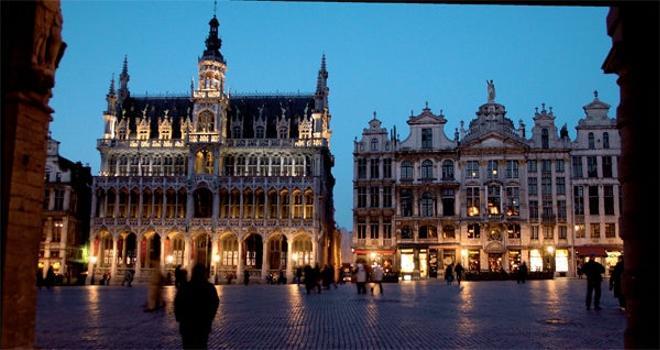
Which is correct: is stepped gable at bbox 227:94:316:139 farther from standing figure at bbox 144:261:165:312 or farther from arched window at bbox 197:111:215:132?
standing figure at bbox 144:261:165:312

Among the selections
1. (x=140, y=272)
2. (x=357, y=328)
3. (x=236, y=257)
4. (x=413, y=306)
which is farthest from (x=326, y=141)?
(x=357, y=328)

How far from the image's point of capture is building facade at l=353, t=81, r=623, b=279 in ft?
236

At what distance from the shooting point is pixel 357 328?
16.8 metres

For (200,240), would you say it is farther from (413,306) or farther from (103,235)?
(413,306)

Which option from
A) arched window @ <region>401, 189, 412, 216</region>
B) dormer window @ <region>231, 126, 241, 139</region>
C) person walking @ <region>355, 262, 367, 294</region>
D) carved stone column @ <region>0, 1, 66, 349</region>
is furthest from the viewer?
dormer window @ <region>231, 126, 241, 139</region>

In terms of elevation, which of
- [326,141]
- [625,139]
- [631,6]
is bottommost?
[625,139]

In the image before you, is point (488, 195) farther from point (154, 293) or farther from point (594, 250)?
point (154, 293)

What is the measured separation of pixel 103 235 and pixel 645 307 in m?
68.9

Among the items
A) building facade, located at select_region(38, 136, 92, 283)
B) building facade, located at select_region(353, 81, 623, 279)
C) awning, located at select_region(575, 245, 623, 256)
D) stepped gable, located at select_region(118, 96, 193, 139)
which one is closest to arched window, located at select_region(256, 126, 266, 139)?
stepped gable, located at select_region(118, 96, 193, 139)

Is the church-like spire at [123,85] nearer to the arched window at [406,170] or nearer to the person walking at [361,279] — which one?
the arched window at [406,170]

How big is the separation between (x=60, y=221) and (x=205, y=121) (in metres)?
18.1

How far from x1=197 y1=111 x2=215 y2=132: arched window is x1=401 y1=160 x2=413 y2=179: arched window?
69.0ft

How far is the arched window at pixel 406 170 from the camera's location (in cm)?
7481

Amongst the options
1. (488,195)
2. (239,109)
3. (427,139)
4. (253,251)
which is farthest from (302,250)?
(488,195)
